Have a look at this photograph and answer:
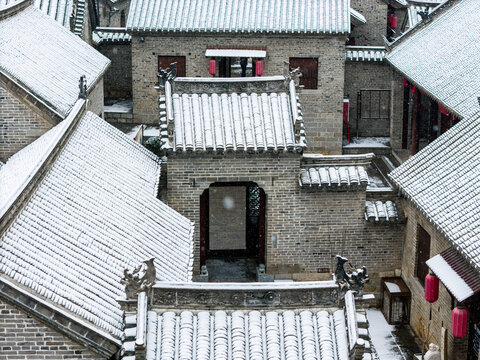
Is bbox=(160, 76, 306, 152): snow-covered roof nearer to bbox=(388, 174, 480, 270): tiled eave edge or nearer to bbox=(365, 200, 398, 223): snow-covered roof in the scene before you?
bbox=(365, 200, 398, 223): snow-covered roof

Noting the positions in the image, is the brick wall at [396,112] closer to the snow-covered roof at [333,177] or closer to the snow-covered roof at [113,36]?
the snow-covered roof at [113,36]

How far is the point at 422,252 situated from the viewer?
24.5 meters

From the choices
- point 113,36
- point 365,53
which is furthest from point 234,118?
point 113,36

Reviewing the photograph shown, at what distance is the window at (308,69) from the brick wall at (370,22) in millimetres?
6614

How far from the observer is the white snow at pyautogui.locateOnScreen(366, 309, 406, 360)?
75.3 ft

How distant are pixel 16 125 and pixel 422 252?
41.2 feet

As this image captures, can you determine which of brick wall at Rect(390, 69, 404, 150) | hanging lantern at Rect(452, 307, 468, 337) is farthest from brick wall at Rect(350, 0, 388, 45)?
hanging lantern at Rect(452, 307, 468, 337)

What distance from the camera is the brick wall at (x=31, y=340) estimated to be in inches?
593

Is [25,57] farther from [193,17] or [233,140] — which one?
[193,17]

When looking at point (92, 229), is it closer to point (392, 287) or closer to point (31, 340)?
point (31, 340)

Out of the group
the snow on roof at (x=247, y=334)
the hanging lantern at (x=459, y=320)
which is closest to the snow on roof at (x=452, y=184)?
the hanging lantern at (x=459, y=320)

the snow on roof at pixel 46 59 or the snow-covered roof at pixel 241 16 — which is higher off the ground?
the snow-covered roof at pixel 241 16

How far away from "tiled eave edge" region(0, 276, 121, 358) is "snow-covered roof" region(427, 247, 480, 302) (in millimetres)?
7994

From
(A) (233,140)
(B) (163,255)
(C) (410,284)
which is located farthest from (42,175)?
(C) (410,284)
